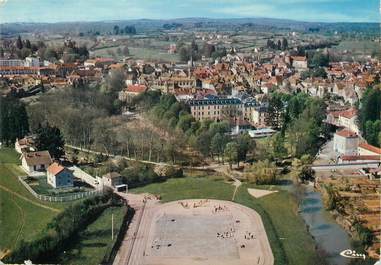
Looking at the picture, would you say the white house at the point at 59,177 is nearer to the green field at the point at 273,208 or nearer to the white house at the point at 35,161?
the white house at the point at 35,161

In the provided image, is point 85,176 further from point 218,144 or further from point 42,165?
point 218,144

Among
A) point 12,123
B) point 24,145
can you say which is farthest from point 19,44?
point 24,145

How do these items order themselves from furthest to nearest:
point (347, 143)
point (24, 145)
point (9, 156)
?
point (347, 143)
point (24, 145)
point (9, 156)

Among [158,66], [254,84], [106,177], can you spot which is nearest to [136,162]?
[106,177]

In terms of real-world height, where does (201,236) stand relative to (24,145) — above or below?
below

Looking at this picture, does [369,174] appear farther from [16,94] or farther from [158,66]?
[158,66]
